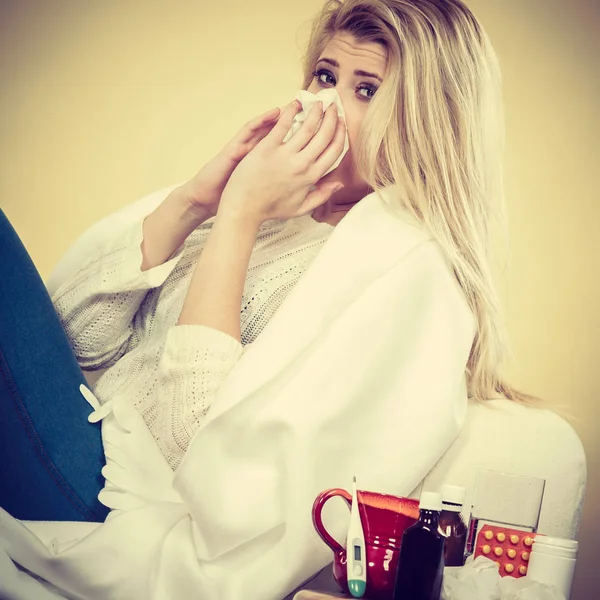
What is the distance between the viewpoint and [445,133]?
1.19m

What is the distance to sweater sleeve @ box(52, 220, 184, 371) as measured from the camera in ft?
4.00

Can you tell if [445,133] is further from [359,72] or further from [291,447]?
[291,447]

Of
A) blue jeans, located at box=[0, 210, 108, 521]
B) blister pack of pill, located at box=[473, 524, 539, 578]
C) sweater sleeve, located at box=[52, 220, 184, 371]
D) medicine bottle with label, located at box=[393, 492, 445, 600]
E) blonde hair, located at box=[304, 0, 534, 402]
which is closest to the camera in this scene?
medicine bottle with label, located at box=[393, 492, 445, 600]

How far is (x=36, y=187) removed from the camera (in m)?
2.01

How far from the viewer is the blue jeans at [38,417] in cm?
99

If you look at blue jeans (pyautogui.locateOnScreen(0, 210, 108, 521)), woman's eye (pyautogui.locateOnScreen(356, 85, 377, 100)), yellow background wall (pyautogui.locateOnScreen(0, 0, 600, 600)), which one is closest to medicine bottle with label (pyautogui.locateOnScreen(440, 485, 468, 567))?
blue jeans (pyautogui.locateOnScreen(0, 210, 108, 521))

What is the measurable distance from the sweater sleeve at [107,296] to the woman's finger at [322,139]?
29 cm

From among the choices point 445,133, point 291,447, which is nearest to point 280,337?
point 291,447

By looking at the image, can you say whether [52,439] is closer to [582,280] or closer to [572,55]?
[582,280]

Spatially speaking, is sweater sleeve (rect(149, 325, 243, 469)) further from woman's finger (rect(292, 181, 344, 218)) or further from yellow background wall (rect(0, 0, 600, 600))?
yellow background wall (rect(0, 0, 600, 600))

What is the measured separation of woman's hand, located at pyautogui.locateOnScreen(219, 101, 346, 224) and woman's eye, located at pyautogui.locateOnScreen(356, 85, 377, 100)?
0.09 m

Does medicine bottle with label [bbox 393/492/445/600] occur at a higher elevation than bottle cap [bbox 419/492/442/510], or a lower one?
lower

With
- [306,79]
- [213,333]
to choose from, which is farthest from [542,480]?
[306,79]

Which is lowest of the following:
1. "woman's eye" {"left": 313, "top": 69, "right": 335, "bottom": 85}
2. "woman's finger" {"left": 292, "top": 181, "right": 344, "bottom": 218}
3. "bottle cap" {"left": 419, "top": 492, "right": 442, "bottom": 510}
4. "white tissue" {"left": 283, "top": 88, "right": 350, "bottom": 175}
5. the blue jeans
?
the blue jeans
